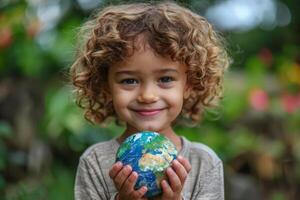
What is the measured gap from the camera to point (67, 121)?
6.39 meters

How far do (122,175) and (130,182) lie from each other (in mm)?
42

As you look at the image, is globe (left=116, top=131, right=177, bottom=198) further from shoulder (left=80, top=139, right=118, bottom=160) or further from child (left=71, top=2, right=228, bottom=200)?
shoulder (left=80, top=139, right=118, bottom=160)

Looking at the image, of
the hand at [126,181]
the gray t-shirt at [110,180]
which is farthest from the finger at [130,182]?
the gray t-shirt at [110,180]

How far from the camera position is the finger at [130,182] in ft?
11.0

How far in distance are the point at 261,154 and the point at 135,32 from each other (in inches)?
140

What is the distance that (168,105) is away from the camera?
3693 mm

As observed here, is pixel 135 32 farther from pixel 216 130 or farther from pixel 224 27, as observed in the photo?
pixel 224 27

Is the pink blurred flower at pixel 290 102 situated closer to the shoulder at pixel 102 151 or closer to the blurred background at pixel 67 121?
the blurred background at pixel 67 121

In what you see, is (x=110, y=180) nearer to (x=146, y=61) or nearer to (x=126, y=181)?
(x=126, y=181)

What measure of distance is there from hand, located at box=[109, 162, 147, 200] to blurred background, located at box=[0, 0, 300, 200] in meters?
2.77

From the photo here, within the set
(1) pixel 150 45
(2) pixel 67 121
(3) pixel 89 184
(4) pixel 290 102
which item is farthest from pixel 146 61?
(4) pixel 290 102

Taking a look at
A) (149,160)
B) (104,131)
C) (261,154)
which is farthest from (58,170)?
(149,160)

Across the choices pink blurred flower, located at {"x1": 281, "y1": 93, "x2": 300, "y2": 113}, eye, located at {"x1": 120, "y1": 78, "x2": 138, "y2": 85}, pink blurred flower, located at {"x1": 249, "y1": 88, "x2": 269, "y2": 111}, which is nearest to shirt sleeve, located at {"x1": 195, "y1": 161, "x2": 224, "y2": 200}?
eye, located at {"x1": 120, "y1": 78, "x2": 138, "y2": 85}

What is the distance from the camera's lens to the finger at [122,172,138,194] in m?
3.36
